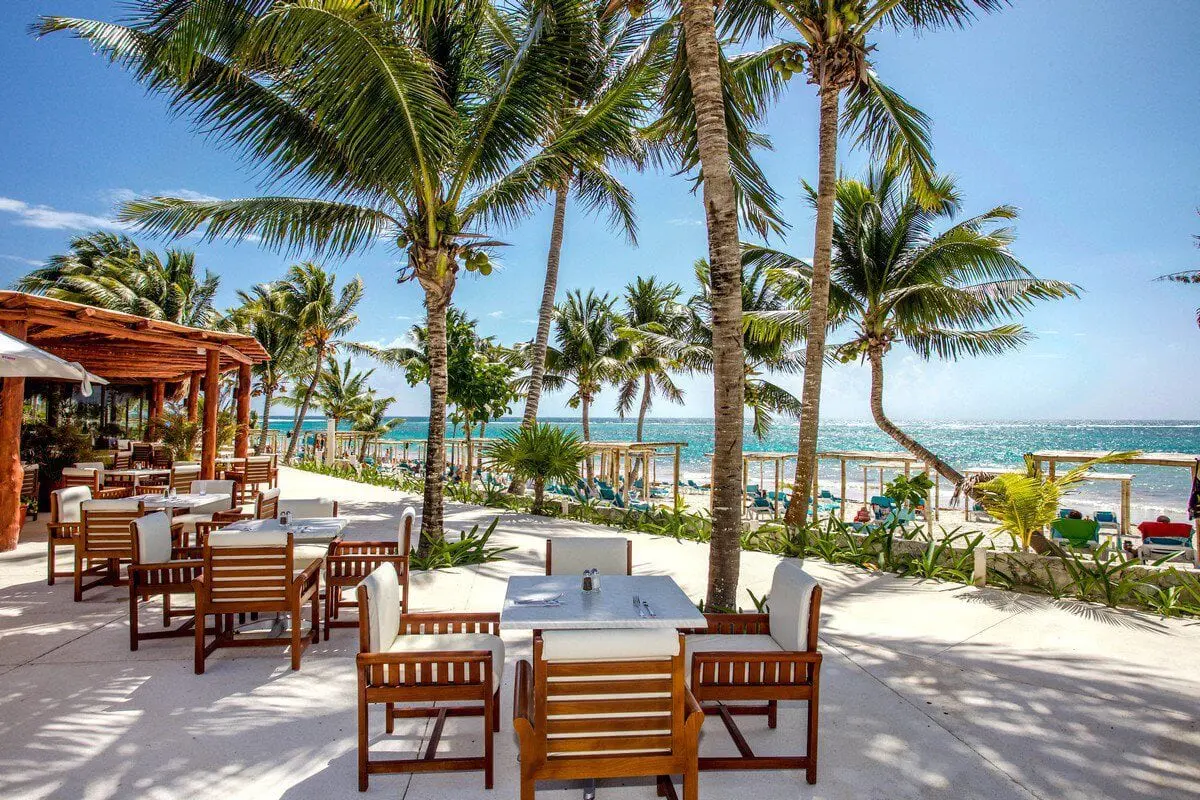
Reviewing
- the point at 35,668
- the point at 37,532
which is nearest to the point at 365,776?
the point at 35,668

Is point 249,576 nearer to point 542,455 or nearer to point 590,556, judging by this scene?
point 590,556

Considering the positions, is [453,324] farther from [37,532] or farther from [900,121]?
[900,121]

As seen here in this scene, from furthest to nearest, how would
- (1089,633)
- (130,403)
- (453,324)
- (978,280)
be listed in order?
(130,403), (453,324), (978,280), (1089,633)

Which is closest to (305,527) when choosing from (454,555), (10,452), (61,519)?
(454,555)

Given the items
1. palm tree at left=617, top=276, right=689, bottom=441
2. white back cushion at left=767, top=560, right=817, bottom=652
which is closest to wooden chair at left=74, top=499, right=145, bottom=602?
white back cushion at left=767, top=560, right=817, bottom=652

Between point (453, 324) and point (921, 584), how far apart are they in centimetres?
1169

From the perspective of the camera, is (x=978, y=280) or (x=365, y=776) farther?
(x=978, y=280)

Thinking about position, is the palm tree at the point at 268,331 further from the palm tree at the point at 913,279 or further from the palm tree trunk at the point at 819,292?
the palm tree trunk at the point at 819,292

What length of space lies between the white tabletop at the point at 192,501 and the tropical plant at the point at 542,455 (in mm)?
3804

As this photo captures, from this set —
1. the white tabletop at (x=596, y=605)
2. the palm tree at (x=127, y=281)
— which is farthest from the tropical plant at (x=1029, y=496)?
the palm tree at (x=127, y=281)

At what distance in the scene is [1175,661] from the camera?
4012 millimetres

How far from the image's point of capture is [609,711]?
2.08 meters

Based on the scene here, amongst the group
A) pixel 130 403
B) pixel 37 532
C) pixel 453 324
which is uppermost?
pixel 453 324

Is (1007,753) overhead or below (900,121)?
below
